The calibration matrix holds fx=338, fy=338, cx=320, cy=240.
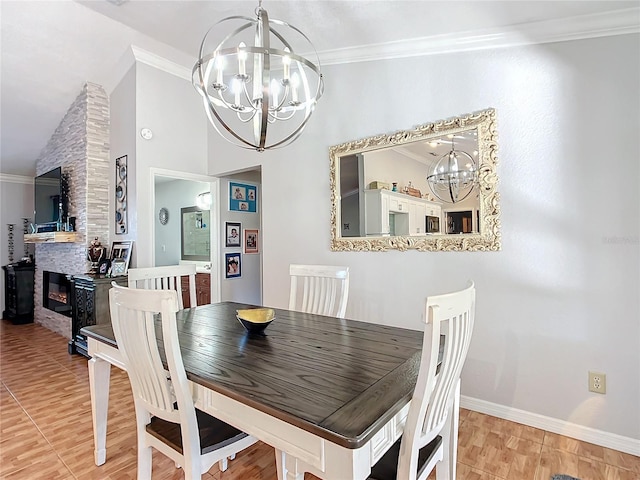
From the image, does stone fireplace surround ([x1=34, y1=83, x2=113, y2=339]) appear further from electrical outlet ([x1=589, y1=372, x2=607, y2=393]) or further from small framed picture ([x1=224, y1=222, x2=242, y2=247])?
electrical outlet ([x1=589, y1=372, x2=607, y2=393])

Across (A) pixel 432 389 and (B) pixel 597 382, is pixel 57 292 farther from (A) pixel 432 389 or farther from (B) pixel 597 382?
(B) pixel 597 382

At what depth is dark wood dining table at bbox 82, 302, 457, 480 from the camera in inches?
36.4

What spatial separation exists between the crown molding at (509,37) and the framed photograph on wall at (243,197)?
239 centimetres

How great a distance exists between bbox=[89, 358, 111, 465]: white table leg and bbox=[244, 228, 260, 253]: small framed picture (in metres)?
3.13

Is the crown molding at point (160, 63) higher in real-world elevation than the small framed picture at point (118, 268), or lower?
higher

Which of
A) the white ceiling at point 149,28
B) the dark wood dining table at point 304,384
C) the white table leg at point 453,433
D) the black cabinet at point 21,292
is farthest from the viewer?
the black cabinet at point 21,292

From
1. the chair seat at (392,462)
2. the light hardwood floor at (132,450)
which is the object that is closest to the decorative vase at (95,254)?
the light hardwood floor at (132,450)

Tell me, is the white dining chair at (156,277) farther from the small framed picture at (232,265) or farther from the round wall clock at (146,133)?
the small framed picture at (232,265)

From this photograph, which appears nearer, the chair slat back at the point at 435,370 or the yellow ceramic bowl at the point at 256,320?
the chair slat back at the point at 435,370

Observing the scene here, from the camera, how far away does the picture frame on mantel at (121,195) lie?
12.5ft

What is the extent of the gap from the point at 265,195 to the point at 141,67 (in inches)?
76.8

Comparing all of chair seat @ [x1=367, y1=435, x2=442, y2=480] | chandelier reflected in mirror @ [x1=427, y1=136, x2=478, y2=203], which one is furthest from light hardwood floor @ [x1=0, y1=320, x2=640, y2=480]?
chandelier reflected in mirror @ [x1=427, y1=136, x2=478, y2=203]

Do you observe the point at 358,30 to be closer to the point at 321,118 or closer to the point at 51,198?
the point at 321,118

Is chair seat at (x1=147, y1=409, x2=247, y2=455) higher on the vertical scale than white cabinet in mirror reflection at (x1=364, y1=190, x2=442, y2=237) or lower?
lower
